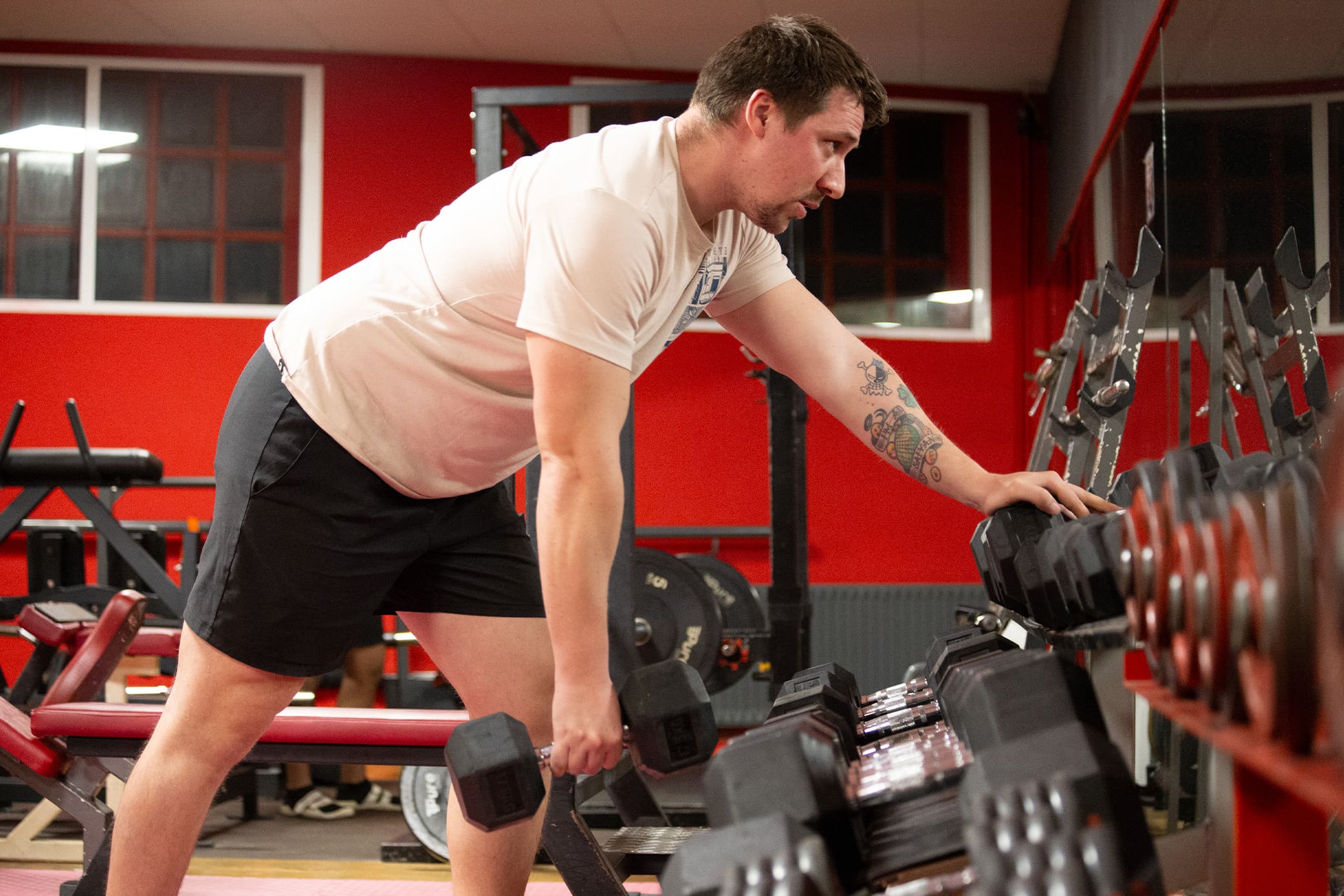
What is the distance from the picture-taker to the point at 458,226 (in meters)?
1.24

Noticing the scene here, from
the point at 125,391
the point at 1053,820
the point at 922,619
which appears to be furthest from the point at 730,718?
the point at 1053,820

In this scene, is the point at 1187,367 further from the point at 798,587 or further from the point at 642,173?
the point at 642,173

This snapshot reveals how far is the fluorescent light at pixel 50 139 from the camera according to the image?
215 inches

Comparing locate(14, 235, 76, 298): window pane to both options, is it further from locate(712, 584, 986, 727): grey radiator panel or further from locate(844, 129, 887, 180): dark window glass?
locate(844, 129, 887, 180): dark window glass

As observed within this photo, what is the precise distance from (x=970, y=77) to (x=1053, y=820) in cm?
558

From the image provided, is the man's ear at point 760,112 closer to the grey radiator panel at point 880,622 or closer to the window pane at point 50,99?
the grey radiator panel at point 880,622

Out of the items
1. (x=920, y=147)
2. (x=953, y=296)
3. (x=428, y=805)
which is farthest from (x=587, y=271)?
(x=920, y=147)

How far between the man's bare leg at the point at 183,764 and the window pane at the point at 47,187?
495cm

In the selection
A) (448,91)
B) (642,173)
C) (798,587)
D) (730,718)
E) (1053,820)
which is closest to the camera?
(1053,820)

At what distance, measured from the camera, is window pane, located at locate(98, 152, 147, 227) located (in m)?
5.45

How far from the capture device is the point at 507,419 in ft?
4.28

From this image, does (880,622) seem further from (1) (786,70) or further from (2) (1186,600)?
(2) (1186,600)

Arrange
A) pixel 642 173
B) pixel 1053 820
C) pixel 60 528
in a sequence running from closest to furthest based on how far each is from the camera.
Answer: pixel 1053 820
pixel 642 173
pixel 60 528

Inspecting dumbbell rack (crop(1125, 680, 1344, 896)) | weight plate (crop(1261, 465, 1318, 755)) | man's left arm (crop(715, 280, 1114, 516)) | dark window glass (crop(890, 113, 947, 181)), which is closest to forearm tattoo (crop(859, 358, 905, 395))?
man's left arm (crop(715, 280, 1114, 516))
